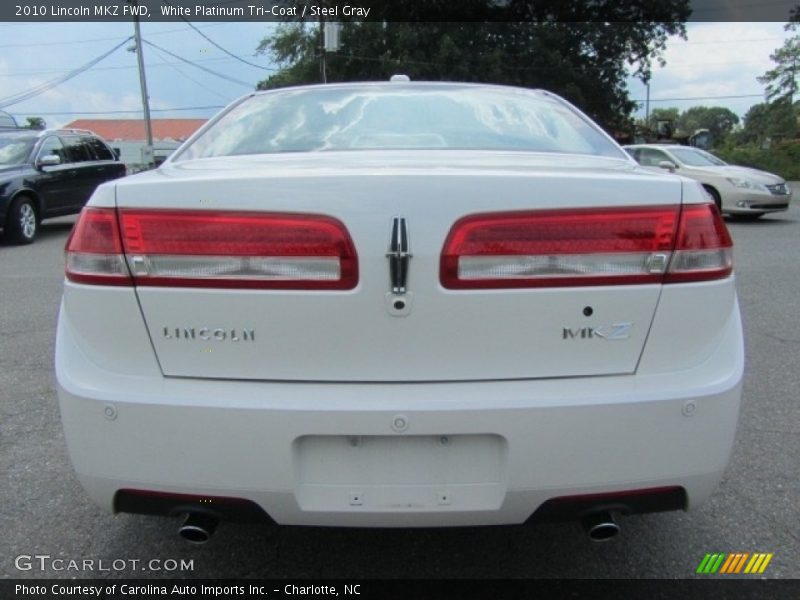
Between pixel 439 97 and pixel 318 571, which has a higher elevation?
pixel 439 97

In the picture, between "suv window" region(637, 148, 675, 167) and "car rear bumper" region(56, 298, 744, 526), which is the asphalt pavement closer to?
"car rear bumper" region(56, 298, 744, 526)

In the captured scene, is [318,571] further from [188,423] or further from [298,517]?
[188,423]

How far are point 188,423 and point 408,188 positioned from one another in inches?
32.3

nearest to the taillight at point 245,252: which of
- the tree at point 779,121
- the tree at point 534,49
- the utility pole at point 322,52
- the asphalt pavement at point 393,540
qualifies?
the asphalt pavement at point 393,540

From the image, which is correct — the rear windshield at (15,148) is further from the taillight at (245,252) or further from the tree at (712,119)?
the tree at (712,119)

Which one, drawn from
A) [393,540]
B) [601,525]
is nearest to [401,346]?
[601,525]

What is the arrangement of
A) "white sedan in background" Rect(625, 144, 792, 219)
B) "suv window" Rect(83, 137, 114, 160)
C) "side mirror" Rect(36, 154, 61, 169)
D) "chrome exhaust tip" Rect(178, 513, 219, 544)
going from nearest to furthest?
"chrome exhaust tip" Rect(178, 513, 219, 544) < "side mirror" Rect(36, 154, 61, 169) < "white sedan in background" Rect(625, 144, 792, 219) < "suv window" Rect(83, 137, 114, 160)

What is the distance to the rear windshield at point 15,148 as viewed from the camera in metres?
11.1

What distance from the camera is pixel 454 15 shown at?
98.3 ft

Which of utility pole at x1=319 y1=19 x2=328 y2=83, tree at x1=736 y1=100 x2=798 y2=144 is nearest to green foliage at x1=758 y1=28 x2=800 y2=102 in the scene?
A: tree at x1=736 y1=100 x2=798 y2=144

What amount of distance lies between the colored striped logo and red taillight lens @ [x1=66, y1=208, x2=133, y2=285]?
206 centimetres

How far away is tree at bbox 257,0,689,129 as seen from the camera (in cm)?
2875

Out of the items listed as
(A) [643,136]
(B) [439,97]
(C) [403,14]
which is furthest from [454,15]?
(B) [439,97]

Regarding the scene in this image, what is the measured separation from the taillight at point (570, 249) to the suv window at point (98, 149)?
12991mm
